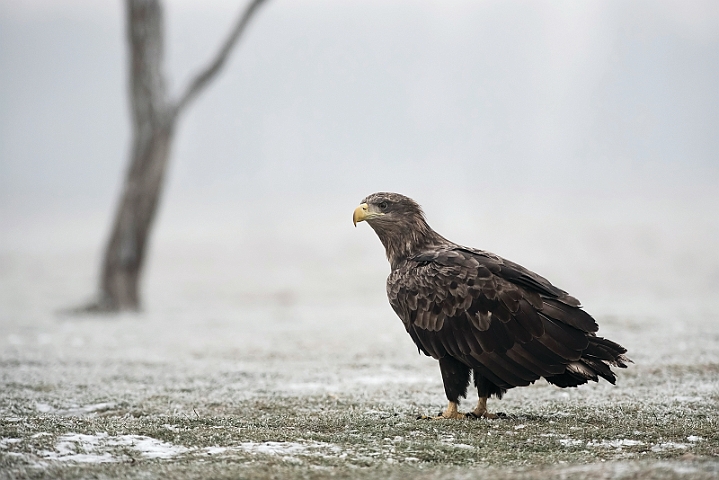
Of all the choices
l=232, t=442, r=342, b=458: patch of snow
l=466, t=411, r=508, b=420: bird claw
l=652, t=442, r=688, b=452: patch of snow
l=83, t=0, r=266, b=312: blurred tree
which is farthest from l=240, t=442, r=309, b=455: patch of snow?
l=83, t=0, r=266, b=312: blurred tree

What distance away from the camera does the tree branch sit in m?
11.4

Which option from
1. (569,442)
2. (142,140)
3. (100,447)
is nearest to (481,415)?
(569,442)

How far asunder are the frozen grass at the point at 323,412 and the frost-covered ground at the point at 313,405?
0.05ft

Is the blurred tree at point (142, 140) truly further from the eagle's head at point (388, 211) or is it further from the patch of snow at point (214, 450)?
the patch of snow at point (214, 450)

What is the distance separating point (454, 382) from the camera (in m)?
4.76

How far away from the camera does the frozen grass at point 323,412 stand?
11.7 ft

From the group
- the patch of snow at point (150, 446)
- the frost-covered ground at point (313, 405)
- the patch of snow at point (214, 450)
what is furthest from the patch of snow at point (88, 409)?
the patch of snow at point (214, 450)

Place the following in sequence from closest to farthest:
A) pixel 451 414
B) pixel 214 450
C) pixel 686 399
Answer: pixel 214 450 < pixel 451 414 < pixel 686 399

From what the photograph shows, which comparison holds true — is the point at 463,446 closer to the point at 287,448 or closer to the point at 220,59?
the point at 287,448

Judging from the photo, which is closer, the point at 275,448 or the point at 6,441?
the point at 275,448

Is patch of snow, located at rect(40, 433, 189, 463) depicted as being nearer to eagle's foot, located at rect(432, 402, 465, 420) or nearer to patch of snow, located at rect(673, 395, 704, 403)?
eagle's foot, located at rect(432, 402, 465, 420)

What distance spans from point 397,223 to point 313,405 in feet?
4.26

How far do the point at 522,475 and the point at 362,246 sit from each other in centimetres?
1525

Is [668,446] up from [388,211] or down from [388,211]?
down
